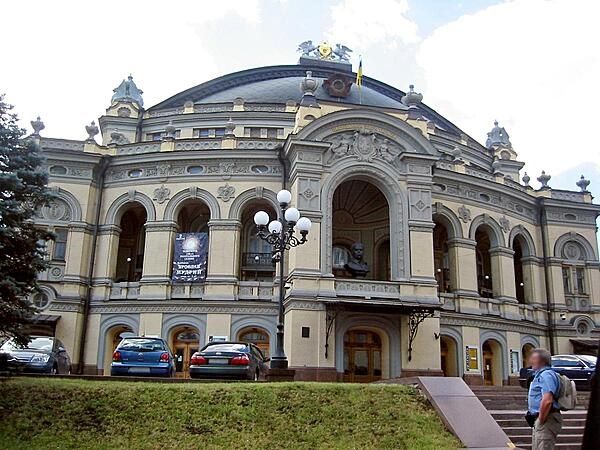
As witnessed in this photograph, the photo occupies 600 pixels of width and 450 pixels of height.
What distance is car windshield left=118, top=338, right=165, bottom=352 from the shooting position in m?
19.2

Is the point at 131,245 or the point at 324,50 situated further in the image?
the point at 324,50

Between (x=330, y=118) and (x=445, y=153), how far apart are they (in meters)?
12.1

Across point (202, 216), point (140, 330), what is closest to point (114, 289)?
point (140, 330)

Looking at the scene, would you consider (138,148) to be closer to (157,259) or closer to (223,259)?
(157,259)

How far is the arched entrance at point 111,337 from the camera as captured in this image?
104 ft

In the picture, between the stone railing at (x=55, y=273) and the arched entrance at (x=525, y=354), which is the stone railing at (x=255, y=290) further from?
the arched entrance at (x=525, y=354)

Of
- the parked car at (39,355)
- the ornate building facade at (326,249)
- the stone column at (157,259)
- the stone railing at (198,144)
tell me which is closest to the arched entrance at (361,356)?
the ornate building facade at (326,249)

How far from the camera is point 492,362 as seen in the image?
113ft

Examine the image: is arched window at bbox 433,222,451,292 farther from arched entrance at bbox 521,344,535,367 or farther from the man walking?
the man walking

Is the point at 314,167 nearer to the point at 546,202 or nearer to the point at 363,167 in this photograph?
the point at 363,167

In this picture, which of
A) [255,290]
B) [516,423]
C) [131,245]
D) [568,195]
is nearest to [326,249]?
[255,290]

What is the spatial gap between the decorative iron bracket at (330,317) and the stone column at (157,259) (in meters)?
8.76

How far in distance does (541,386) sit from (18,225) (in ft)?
41.2

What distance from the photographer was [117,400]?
13.8 metres
